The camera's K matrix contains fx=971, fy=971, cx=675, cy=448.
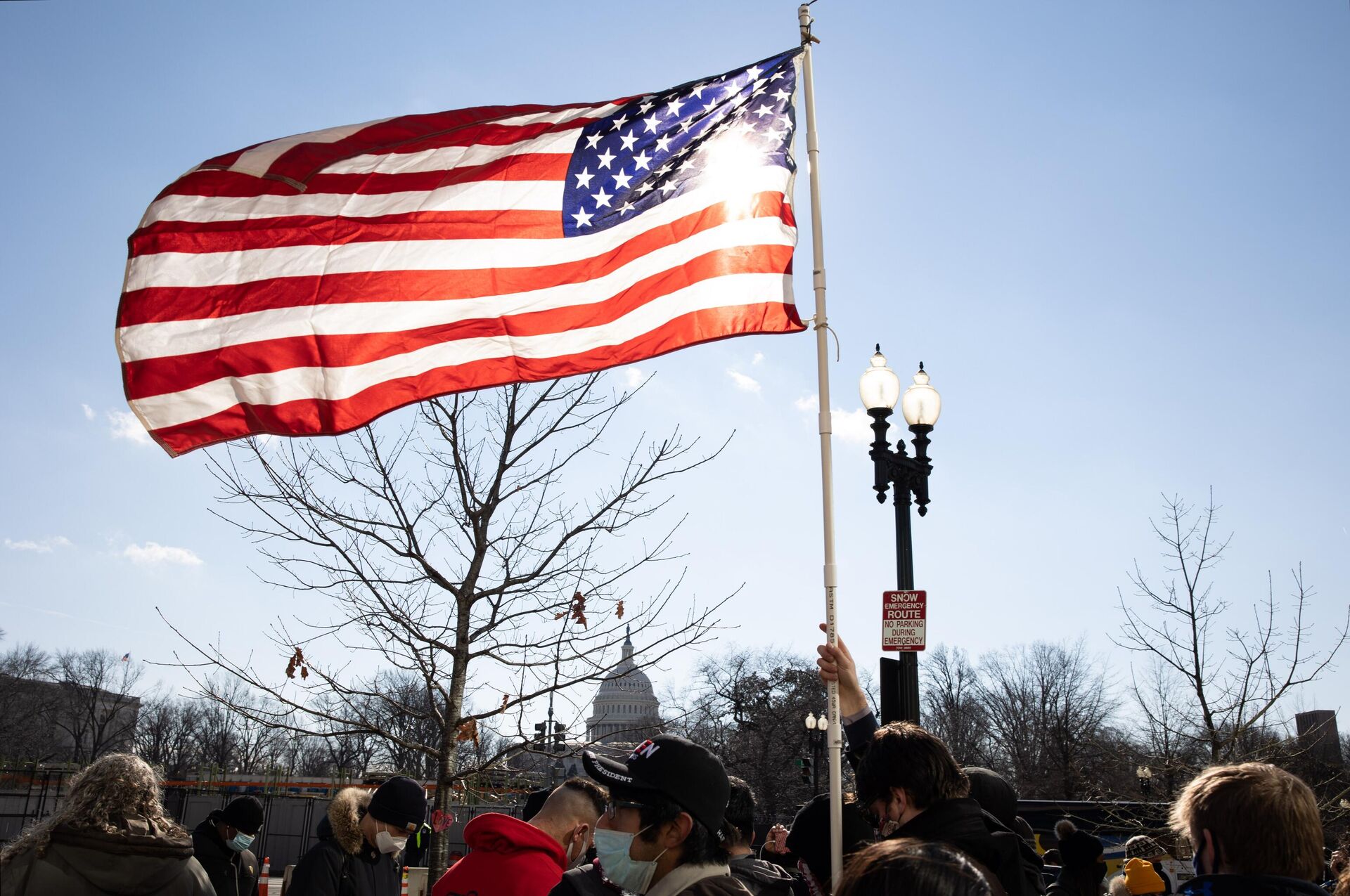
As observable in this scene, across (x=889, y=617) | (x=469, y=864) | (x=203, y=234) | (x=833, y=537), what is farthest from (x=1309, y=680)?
(x=203, y=234)

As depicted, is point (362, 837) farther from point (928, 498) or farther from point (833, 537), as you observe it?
point (928, 498)

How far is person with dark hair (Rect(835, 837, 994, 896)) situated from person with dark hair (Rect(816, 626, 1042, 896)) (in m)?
1.56

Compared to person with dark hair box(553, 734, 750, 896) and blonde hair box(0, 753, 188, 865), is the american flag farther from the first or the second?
person with dark hair box(553, 734, 750, 896)

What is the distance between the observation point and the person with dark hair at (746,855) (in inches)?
146

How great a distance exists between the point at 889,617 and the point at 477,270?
5.13 m

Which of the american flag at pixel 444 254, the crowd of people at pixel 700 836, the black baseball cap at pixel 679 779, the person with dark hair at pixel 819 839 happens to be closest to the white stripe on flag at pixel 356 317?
the american flag at pixel 444 254

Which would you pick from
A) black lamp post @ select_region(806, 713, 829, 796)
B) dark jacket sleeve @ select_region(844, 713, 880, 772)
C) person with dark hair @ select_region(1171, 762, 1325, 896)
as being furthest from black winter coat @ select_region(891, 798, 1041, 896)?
black lamp post @ select_region(806, 713, 829, 796)

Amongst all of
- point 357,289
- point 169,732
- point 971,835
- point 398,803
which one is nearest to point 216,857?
point 398,803

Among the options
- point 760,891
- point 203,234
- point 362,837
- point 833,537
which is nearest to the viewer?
point 760,891

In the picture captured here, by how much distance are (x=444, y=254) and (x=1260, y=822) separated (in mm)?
4735

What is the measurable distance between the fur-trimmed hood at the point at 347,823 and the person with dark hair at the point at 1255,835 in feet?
13.9

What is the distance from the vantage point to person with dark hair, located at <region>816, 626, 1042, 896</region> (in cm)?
330

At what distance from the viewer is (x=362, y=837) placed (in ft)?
17.6

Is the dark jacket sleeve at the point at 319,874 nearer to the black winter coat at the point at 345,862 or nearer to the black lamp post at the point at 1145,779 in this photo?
the black winter coat at the point at 345,862
